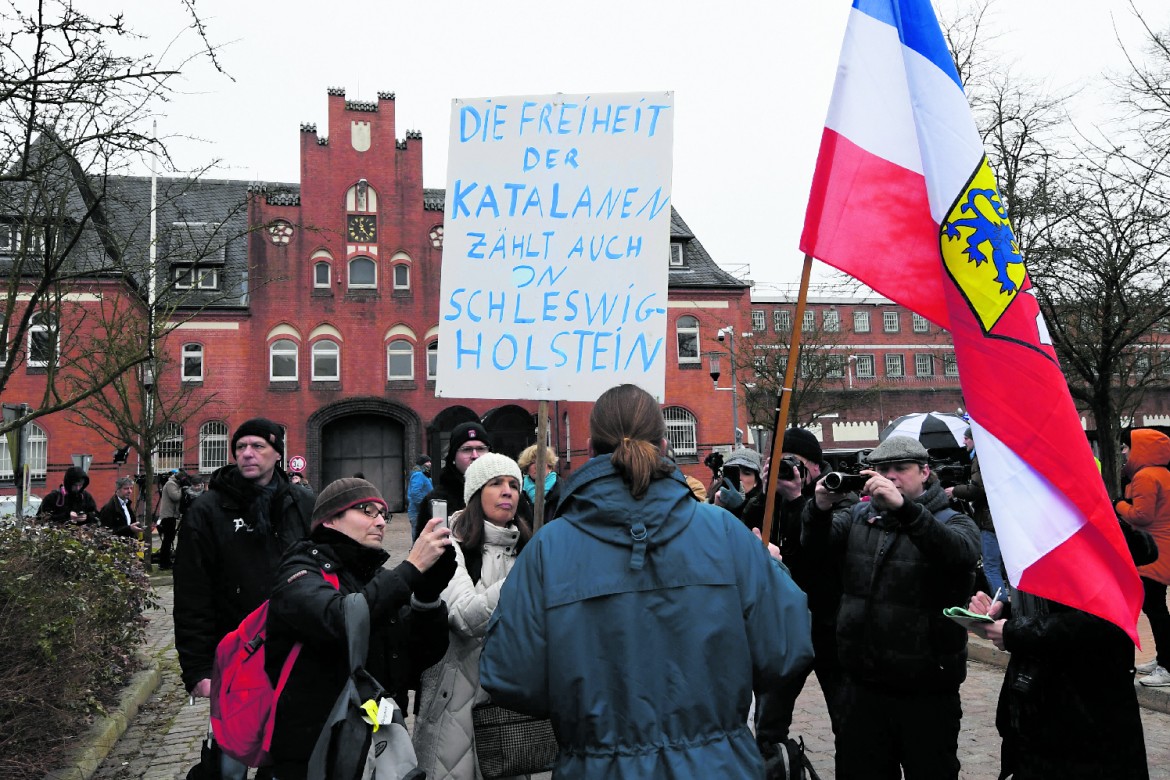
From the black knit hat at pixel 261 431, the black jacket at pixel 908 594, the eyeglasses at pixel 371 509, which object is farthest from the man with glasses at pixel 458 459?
the black jacket at pixel 908 594

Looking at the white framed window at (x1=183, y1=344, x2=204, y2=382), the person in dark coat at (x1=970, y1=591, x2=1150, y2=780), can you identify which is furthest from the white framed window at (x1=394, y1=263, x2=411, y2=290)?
the person in dark coat at (x1=970, y1=591, x2=1150, y2=780)

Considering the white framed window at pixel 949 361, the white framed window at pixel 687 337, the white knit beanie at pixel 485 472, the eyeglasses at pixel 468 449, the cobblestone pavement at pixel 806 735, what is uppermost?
the white framed window at pixel 687 337

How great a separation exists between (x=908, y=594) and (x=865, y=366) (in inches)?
2512

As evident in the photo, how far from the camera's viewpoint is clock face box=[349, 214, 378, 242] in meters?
36.2

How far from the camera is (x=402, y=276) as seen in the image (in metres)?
37.0

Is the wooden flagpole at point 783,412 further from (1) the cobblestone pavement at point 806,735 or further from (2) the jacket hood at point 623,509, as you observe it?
(1) the cobblestone pavement at point 806,735

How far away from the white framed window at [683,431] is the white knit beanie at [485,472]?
33312 millimetres

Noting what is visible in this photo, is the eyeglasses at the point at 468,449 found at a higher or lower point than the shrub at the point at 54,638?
higher

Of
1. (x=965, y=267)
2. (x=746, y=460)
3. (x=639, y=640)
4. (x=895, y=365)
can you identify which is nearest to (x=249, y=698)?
(x=639, y=640)

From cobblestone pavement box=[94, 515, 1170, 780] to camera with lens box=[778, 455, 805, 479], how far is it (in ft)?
6.54

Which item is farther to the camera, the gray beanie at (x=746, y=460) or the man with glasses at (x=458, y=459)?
the gray beanie at (x=746, y=460)

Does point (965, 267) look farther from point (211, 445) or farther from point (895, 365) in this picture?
point (895, 365)

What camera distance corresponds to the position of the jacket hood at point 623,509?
2320 millimetres

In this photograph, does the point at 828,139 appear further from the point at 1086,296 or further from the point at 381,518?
the point at 1086,296
